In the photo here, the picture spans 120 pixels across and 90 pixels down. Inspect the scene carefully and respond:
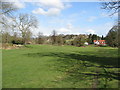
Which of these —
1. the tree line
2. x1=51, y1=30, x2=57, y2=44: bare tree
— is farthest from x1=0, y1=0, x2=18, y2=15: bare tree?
x1=51, y1=30, x2=57, y2=44: bare tree

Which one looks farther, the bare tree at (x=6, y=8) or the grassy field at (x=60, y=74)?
the bare tree at (x=6, y=8)

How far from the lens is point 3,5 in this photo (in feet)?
69.9

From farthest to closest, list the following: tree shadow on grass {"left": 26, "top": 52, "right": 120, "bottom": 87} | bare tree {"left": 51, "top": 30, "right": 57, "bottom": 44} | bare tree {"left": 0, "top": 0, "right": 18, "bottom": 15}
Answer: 1. bare tree {"left": 51, "top": 30, "right": 57, "bottom": 44}
2. bare tree {"left": 0, "top": 0, "right": 18, "bottom": 15}
3. tree shadow on grass {"left": 26, "top": 52, "right": 120, "bottom": 87}

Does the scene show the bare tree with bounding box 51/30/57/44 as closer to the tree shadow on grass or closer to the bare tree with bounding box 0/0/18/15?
the bare tree with bounding box 0/0/18/15

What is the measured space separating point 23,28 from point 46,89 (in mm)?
40940

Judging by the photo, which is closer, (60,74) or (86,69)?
(60,74)

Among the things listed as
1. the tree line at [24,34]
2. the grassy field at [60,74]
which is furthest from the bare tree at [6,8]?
the grassy field at [60,74]

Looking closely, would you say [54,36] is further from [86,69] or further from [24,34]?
[86,69]

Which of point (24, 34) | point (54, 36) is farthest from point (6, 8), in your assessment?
point (54, 36)

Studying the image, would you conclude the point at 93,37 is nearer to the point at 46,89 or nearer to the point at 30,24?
the point at 30,24

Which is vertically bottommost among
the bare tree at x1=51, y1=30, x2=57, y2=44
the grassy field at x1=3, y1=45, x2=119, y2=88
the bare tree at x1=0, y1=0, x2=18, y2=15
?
the grassy field at x1=3, y1=45, x2=119, y2=88

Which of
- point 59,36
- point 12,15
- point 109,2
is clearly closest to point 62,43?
point 59,36

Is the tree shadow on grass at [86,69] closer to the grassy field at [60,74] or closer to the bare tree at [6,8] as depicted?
the grassy field at [60,74]

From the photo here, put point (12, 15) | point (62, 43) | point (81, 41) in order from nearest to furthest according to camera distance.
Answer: point (12, 15), point (81, 41), point (62, 43)
